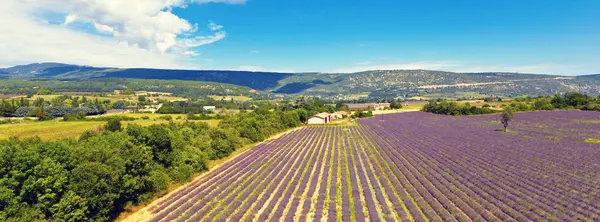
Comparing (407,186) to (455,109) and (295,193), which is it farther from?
(455,109)

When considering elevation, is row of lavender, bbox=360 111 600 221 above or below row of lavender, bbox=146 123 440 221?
above

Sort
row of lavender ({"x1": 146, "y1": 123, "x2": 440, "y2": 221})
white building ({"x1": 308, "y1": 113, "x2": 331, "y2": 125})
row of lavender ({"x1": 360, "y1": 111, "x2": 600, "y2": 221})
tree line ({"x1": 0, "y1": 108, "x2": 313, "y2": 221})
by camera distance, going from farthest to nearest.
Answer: white building ({"x1": 308, "y1": 113, "x2": 331, "y2": 125}) < row of lavender ({"x1": 146, "y1": 123, "x2": 440, "y2": 221}) < row of lavender ({"x1": 360, "y1": 111, "x2": 600, "y2": 221}) < tree line ({"x1": 0, "y1": 108, "x2": 313, "y2": 221})

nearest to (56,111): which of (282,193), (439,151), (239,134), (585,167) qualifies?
(239,134)

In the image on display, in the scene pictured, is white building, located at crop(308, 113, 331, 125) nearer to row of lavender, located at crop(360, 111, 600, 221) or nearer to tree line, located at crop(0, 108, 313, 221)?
row of lavender, located at crop(360, 111, 600, 221)

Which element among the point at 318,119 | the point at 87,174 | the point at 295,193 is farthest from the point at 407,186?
the point at 318,119

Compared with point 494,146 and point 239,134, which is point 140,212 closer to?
point 239,134

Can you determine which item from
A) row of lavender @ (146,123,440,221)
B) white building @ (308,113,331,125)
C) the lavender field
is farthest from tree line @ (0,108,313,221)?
white building @ (308,113,331,125)
